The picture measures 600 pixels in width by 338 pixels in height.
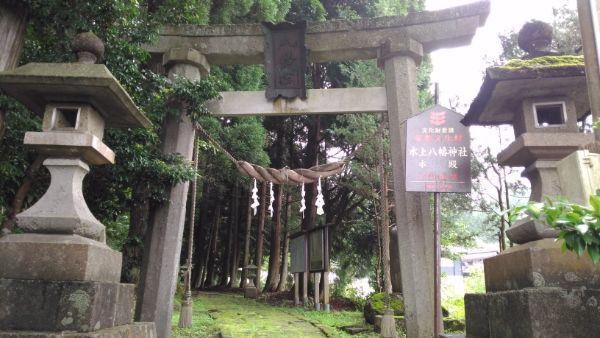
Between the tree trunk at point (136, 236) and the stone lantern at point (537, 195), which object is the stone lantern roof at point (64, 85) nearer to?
the tree trunk at point (136, 236)

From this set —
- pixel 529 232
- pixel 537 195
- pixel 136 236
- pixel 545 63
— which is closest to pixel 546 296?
pixel 529 232

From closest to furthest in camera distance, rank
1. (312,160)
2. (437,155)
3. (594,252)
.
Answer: (594,252), (437,155), (312,160)

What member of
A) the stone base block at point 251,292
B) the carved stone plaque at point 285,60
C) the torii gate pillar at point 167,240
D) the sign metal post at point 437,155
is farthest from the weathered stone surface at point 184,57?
the stone base block at point 251,292

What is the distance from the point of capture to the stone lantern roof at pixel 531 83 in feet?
10.9

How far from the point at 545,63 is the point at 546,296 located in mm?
1850

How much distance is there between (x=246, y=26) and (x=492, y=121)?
4.49 meters

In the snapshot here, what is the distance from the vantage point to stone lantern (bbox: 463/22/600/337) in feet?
8.86

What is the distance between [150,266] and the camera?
6234 millimetres

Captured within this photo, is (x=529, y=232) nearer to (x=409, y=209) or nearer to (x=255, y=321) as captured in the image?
(x=409, y=209)

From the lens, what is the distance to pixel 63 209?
340 centimetres

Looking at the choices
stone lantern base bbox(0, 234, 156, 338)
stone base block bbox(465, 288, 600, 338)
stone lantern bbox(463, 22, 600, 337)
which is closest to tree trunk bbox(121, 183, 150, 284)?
stone lantern base bbox(0, 234, 156, 338)

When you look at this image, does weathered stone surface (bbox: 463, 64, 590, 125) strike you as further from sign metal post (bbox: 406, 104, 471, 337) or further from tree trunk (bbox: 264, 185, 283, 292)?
tree trunk (bbox: 264, 185, 283, 292)

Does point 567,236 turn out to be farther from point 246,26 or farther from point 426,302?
point 246,26

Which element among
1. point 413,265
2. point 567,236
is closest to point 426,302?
point 413,265
